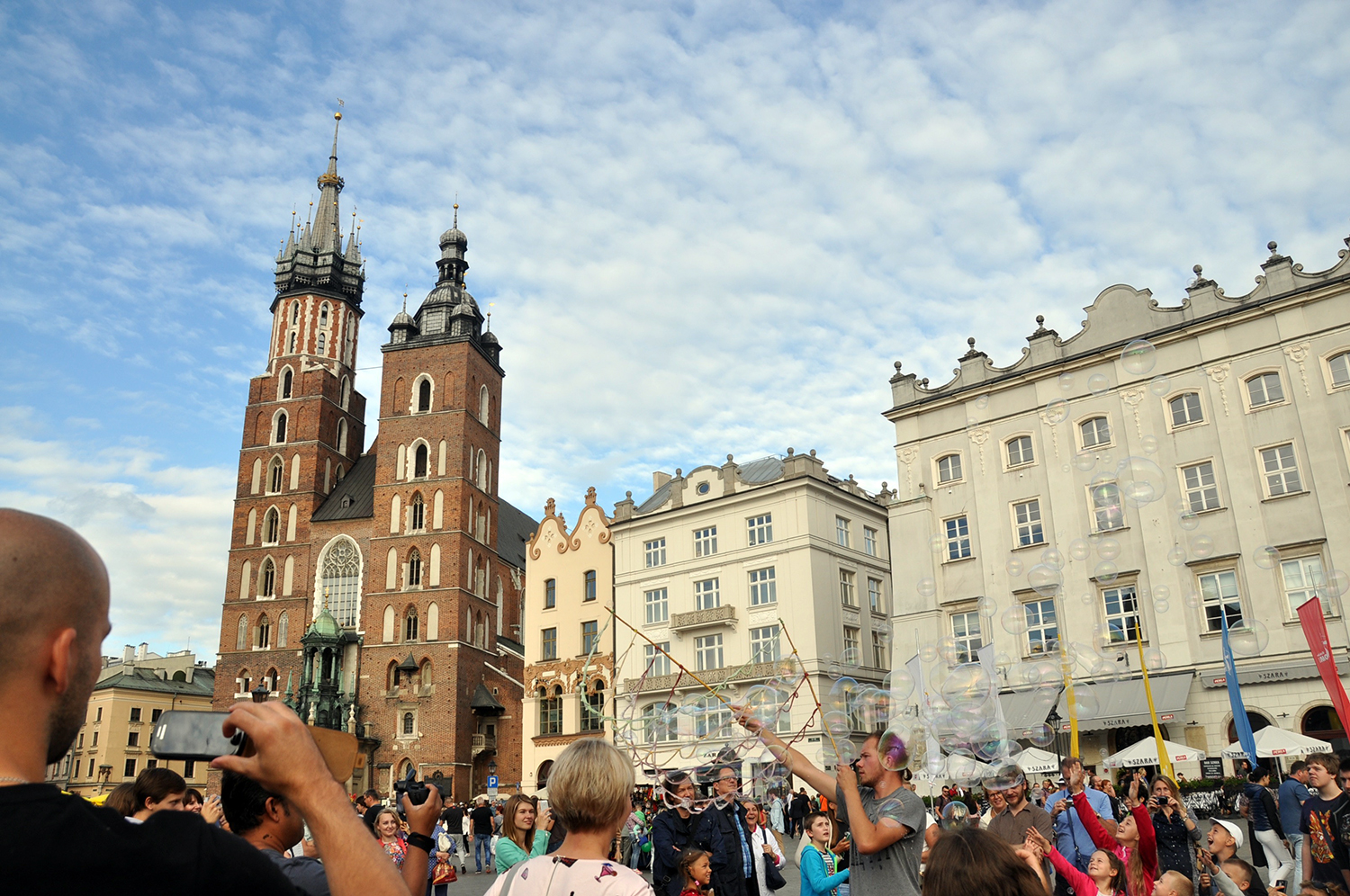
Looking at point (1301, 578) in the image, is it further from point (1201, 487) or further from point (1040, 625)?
point (1040, 625)

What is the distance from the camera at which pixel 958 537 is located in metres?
33.7

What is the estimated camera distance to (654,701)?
4097 cm

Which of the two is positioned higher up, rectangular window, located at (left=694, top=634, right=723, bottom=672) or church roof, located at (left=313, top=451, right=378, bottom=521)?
church roof, located at (left=313, top=451, right=378, bottom=521)

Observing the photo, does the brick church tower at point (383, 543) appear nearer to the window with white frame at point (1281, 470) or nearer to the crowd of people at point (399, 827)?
the window with white frame at point (1281, 470)

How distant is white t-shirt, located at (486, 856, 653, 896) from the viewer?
3266 mm

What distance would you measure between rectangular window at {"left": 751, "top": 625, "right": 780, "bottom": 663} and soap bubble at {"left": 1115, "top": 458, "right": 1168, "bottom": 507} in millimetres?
21678

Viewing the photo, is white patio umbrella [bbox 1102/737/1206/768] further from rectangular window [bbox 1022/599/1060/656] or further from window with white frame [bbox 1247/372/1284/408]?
window with white frame [bbox 1247/372/1284/408]

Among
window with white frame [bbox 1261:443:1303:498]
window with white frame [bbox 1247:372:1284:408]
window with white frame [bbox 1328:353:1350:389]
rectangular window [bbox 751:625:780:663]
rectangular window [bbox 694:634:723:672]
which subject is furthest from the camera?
rectangular window [bbox 694:634:723:672]

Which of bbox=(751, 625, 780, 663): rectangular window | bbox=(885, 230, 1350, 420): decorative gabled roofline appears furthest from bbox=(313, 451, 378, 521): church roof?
bbox=(885, 230, 1350, 420): decorative gabled roofline

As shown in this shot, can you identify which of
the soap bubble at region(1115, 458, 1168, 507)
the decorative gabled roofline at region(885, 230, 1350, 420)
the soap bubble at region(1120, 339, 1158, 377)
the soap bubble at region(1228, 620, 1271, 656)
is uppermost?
the decorative gabled roofline at region(885, 230, 1350, 420)

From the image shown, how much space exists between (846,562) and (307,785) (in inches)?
1601

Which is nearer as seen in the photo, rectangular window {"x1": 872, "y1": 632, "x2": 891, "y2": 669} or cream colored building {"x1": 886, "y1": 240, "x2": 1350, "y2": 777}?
cream colored building {"x1": 886, "y1": 240, "x2": 1350, "y2": 777}

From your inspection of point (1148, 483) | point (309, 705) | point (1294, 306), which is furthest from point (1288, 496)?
point (309, 705)

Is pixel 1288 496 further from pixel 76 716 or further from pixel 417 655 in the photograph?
pixel 417 655
